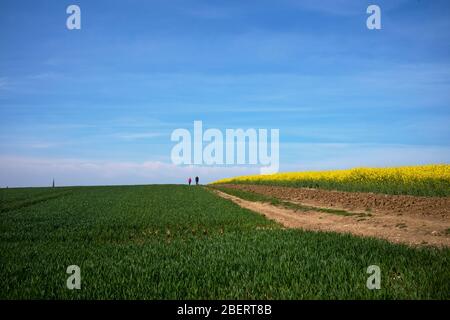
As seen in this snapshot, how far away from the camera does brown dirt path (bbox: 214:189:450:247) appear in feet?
47.3

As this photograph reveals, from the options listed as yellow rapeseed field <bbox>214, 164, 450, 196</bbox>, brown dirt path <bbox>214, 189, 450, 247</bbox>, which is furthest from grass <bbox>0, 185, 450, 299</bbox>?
yellow rapeseed field <bbox>214, 164, 450, 196</bbox>

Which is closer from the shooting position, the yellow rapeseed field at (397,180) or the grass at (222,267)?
the grass at (222,267)

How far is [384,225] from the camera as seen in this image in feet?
58.7

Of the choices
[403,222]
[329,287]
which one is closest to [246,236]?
[329,287]

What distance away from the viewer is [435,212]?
20.0 m

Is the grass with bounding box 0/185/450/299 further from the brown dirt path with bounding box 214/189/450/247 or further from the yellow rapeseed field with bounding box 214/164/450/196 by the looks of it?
the yellow rapeseed field with bounding box 214/164/450/196

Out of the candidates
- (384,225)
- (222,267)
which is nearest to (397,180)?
(384,225)

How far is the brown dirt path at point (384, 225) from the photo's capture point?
1443cm

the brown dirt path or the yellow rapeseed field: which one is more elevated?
the yellow rapeseed field

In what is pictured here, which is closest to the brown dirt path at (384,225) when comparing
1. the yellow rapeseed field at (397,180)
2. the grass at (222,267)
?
the grass at (222,267)

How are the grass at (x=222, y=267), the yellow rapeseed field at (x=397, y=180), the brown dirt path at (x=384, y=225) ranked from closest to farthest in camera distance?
the grass at (x=222, y=267) → the brown dirt path at (x=384, y=225) → the yellow rapeseed field at (x=397, y=180)

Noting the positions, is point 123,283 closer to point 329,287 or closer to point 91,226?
point 329,287

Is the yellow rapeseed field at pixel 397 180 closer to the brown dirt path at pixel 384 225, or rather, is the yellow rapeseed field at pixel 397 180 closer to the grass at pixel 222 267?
the brown dirt path at pixel 384 225

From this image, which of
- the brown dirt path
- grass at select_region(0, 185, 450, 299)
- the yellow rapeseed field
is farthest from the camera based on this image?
the yellow rapeseed field
